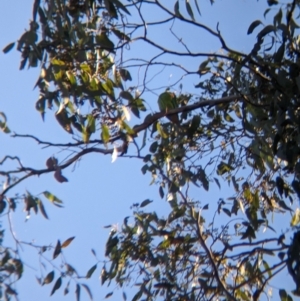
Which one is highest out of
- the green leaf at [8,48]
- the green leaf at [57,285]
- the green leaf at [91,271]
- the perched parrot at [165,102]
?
the green leaf at [8,48]

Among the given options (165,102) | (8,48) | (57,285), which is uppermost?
(8,48)

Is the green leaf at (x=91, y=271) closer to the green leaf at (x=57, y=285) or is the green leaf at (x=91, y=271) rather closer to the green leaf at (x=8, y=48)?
the green leaf at (x=57, y=285)

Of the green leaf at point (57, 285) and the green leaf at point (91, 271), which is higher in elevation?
the green leaf at point (91, 271)

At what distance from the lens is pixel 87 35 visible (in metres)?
3.37

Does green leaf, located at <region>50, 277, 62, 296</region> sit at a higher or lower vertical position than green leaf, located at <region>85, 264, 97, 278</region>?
lower

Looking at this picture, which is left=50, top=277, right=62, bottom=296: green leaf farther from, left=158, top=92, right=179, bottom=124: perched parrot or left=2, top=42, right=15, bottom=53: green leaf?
left=2, top=42, right=15, bottom=53: green leaf

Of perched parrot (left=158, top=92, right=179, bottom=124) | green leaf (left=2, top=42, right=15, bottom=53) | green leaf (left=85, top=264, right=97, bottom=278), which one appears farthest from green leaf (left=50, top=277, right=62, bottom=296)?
green leaf (left=2, top=42, right=15, bottom=53)

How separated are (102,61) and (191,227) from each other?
0.96 metres

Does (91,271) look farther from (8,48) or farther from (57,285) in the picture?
(8,48)

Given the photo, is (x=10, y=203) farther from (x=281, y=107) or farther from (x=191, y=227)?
(x=281, y=107)

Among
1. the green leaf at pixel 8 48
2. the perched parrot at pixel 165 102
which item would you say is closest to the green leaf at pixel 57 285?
the perched parrot at pixel 165 102

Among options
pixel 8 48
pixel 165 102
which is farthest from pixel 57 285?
pixel 8 48

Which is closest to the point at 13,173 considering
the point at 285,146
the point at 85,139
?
the point at 85,139

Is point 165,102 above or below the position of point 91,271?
above
